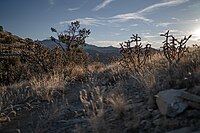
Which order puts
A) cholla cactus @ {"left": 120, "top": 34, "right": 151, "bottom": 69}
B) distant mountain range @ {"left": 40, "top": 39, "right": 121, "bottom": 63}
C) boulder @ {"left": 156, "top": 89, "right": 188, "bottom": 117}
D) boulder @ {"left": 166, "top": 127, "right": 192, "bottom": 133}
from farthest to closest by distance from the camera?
distant mountain range @ {"left": 40, "top": 39, "right": 121, "bottom": 63} < cholla cactus @ {"left": 120, "top": 34, "right": 151, "bottom": 69} < boulder @ {"left": 156, "top": 89, "right": 188, "bottom": 117} < boulder @ {"left": 166, "top": 127, "right": 192, "bottom": 133}

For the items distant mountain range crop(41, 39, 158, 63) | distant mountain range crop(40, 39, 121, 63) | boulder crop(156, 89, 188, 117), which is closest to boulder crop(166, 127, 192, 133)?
boulder crop(156, 89, 188, 117)

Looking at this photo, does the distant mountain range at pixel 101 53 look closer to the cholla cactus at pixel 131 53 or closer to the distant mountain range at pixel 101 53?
the distant mountain range at pixel 101 53

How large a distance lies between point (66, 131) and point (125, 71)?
4423 mm

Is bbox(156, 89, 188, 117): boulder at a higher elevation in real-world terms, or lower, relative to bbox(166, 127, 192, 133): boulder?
higher

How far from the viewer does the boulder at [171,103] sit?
4.62 metres

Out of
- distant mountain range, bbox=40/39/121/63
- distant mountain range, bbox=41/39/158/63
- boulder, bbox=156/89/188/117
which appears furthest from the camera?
distant mountain range, bbox=40/39/121/63

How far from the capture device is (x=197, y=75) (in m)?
5.39

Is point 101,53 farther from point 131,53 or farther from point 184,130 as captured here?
point 184,130

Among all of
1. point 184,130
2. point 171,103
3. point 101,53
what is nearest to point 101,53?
point 101,53

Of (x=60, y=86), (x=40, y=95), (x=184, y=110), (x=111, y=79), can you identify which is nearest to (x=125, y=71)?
(x=111, y=79)

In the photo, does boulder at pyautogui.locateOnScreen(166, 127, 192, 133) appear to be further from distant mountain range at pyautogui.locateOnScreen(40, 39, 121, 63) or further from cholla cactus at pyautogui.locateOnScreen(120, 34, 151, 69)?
distant mountain range at pyautogui.locateOnScreen(40, 39, 121, 63)

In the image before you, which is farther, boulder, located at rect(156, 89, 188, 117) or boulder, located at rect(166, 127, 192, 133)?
boulder, located at rect(156, 89, 188, 117)

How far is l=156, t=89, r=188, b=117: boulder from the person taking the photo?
4617 mm

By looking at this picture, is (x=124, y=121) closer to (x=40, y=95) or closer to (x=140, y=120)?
(x=140, y=120)
